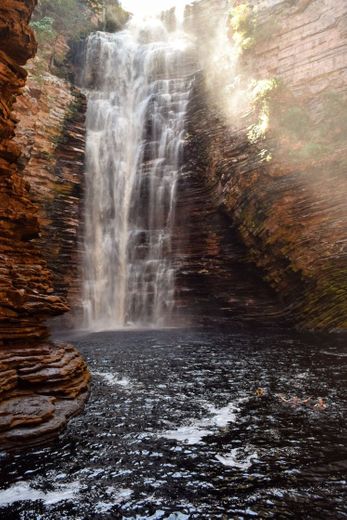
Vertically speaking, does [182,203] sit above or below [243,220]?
above

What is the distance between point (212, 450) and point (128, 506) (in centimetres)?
170

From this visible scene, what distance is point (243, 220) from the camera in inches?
753

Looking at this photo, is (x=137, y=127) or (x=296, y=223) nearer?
(x=296, y=223)

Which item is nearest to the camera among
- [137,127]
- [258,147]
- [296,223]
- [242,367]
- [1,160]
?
[1,160]

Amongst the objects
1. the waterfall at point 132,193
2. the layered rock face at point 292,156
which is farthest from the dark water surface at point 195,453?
the waterfall at point 132,193

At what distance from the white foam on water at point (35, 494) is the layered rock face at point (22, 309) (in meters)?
1.15

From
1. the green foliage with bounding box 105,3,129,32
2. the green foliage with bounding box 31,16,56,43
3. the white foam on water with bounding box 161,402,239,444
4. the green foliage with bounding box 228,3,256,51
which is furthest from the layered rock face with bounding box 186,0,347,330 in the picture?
the green foliage with bounding box 105,3,129,32

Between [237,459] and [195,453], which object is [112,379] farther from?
[237,459]

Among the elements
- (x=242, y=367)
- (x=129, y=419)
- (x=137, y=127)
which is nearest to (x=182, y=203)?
(x=137, y=127)

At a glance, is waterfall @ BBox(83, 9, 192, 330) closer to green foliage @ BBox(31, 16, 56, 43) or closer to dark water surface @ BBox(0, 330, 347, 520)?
green foliage @ BBox(31, 16, 56, 43)

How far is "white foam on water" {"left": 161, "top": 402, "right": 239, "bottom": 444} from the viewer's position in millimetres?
5992

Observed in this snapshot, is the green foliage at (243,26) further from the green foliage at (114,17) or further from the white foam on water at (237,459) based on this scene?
the white foam on water at (237,459)

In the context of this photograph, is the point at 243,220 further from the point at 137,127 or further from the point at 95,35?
the point at 95,35

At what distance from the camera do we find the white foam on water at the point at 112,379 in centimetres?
901
